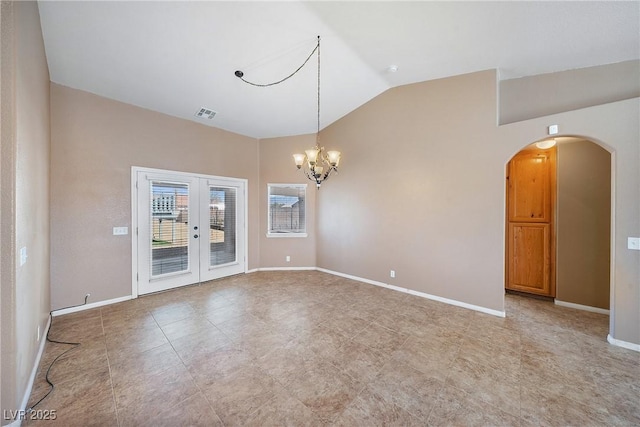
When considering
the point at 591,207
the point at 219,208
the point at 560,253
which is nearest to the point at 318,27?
the point at 219,208

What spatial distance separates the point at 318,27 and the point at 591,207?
4485 mm

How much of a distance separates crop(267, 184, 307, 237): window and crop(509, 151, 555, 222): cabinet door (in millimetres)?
4005

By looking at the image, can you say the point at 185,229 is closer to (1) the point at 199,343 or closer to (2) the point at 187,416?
(1) the point at 199,343

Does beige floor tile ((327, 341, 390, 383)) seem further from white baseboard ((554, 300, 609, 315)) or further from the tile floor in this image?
white baseboard ((554, 300, 609, 315))

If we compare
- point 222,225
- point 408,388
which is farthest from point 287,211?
point 408,388

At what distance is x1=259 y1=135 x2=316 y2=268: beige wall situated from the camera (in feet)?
17.8

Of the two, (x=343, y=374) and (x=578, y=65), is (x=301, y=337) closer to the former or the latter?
(x=343, y=374)

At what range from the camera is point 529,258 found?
3.87 meters

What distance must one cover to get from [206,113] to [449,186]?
172 inches

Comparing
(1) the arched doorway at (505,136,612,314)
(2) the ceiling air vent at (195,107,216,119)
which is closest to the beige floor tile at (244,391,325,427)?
(1) the arched doorway at (505,136,612,314)

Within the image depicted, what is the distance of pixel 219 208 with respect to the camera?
4.84 m

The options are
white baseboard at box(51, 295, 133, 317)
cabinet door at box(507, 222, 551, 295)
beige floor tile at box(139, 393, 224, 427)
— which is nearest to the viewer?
beige floor tile at box(139, 393, 224, 427)

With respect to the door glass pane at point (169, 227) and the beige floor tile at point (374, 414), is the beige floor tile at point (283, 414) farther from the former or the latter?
the door glass pane at point (169, 227)

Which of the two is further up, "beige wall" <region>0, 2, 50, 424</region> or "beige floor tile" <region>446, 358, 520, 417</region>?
"beige wall" <region>0, 2, 50, 424</region>
